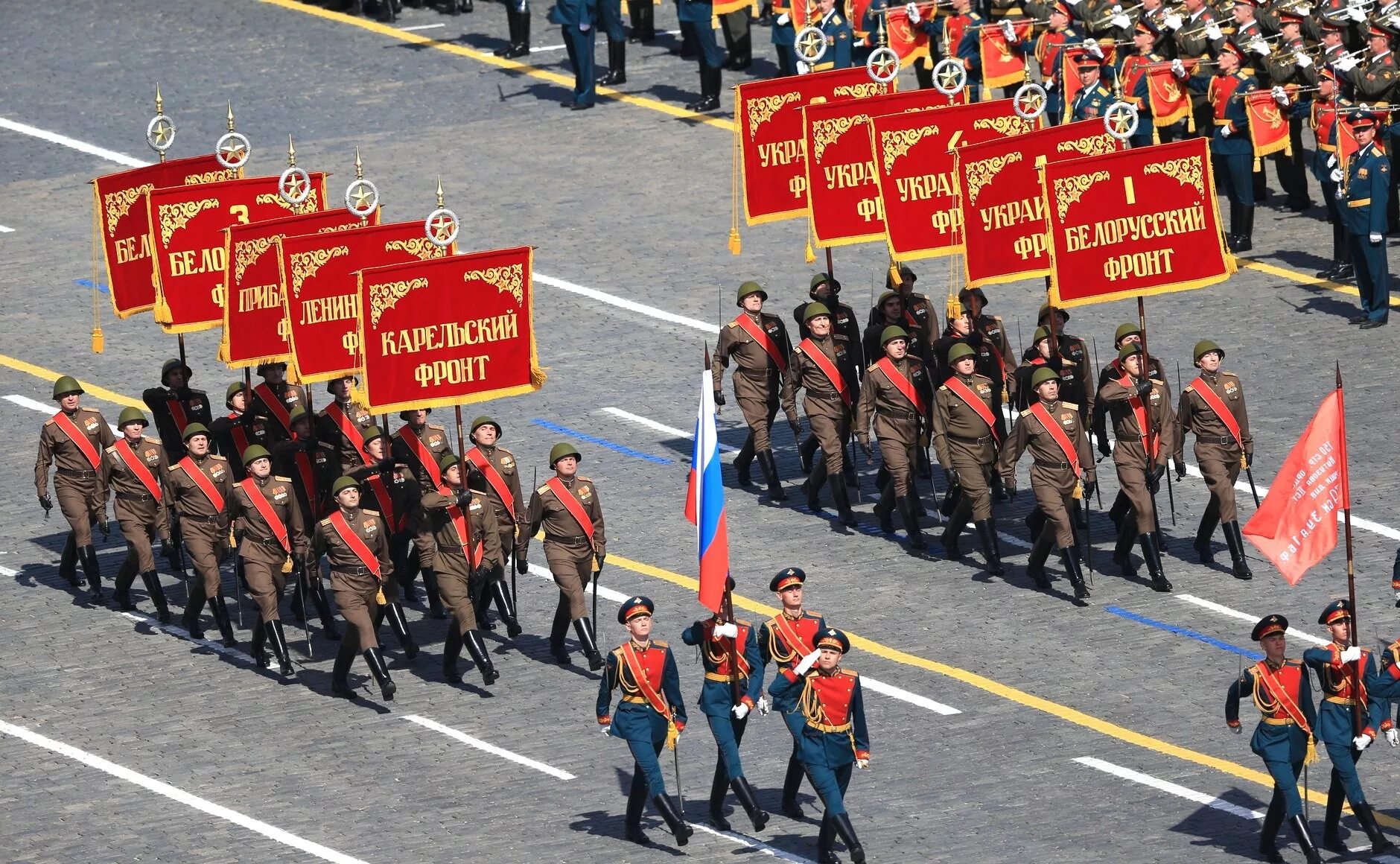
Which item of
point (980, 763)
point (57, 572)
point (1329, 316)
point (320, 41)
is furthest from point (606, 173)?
point (980, 763)

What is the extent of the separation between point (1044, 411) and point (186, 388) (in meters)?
8.39

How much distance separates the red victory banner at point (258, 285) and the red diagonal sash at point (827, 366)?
459 centimetres

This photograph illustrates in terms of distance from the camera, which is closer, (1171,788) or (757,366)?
(1171,788)

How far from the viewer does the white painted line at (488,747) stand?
2652 cm

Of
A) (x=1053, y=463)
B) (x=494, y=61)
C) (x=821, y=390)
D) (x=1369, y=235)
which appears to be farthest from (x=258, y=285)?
(x=494, y=61)

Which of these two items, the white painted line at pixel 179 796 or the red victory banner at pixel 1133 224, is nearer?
the white painted line at pixel 179 796

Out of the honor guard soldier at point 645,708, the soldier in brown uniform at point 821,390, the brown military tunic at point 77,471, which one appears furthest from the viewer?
the soldier in brown uniform at point 821,390

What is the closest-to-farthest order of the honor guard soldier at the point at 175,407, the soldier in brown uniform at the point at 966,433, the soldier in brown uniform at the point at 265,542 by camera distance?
the soldier in brown uniform at the point at 265,542 < the soldier in brown uniform at the point at 966,433 < the honor guard soldier at the point at 175,407

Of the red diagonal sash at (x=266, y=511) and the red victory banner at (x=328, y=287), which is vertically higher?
the red victory banner at (x=328, y=287)

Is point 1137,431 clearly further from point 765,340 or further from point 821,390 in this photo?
point 765,340

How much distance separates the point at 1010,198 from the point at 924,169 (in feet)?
3.96

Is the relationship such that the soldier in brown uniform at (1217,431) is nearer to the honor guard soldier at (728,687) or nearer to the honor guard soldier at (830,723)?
the honor guard soldier at (728,687)

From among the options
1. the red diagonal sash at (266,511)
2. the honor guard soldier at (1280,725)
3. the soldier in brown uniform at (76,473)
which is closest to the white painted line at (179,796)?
the red diagonal sash at (266,511)

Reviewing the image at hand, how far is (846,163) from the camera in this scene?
33.0 metres
